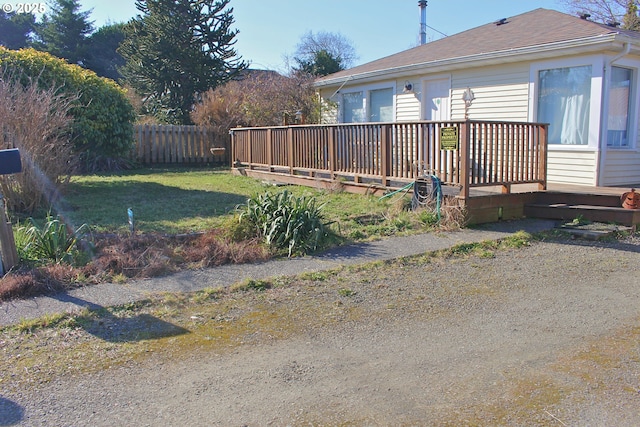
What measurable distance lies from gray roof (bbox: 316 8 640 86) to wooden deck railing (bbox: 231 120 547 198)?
265 cm

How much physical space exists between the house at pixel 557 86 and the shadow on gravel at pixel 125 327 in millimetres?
8645

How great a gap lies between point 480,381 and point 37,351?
312 cm

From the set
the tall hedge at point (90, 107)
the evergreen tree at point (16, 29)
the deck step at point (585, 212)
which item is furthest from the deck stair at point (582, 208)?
the evergreen tree at point (16, 29)

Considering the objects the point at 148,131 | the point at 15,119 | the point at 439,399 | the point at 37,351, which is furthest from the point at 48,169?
the point at 148,131

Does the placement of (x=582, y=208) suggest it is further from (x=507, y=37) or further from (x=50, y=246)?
(x=50, y=246)

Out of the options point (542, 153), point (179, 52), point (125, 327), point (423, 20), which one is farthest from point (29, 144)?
point (423, 20)

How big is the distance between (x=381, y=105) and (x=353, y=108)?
135 cm

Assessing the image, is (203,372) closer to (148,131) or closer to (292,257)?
(292,257)

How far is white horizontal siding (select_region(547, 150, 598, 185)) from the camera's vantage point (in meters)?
10.6

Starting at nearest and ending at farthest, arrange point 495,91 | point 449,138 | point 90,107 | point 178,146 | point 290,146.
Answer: point 449,138
point 495,91
point 290,146
point 90,107
point 178,146

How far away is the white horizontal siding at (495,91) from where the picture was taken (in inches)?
462

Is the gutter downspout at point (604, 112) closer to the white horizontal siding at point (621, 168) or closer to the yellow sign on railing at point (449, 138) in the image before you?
the white horizontal siding at point (621, 168)

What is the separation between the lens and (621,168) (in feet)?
35.9

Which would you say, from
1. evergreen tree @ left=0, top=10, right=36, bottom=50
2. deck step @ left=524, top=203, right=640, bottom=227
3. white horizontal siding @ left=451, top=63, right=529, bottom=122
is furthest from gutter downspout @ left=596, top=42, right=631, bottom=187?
evergreen tree @ left=0, top=10, right=36, bottom=50
